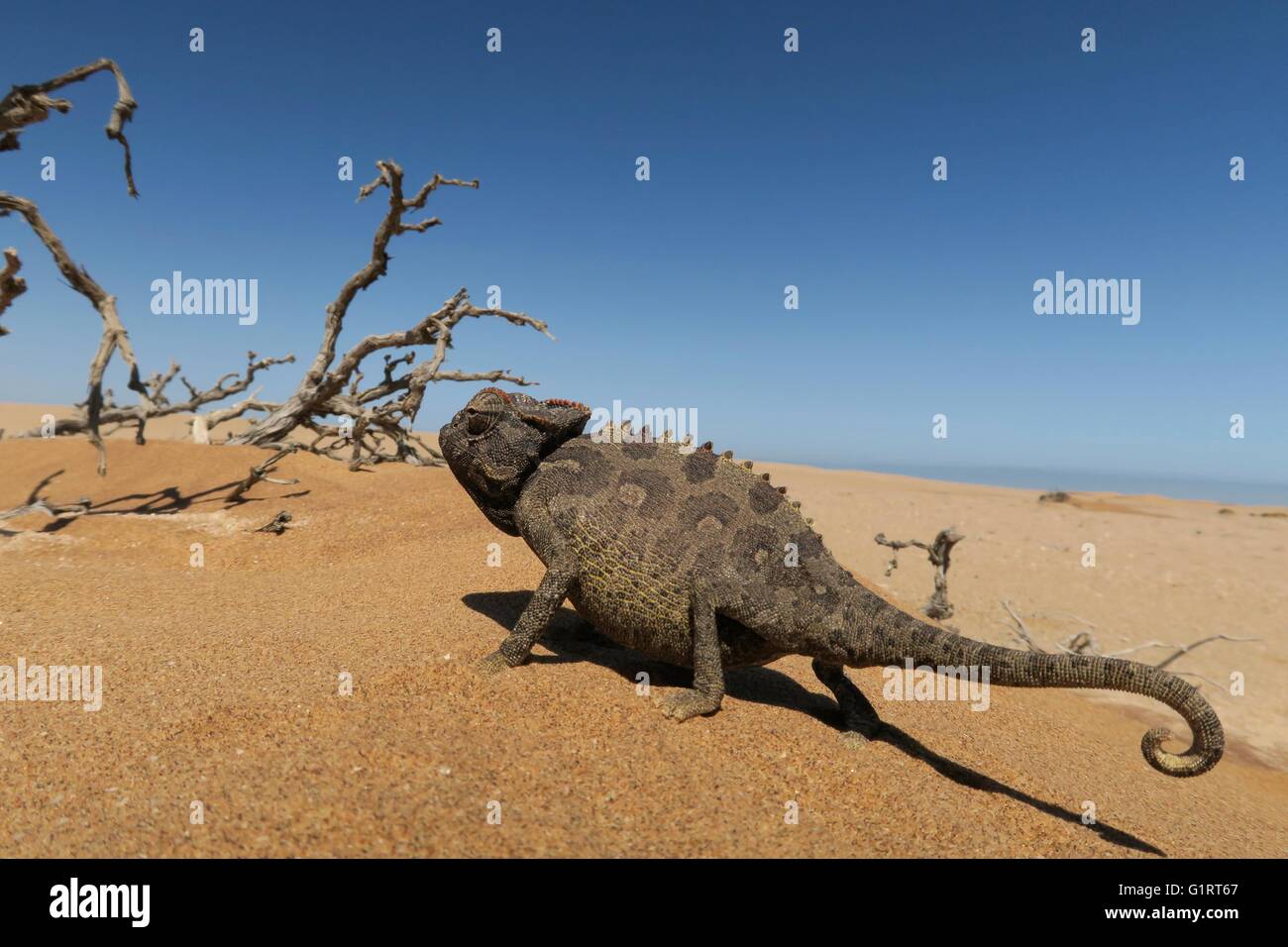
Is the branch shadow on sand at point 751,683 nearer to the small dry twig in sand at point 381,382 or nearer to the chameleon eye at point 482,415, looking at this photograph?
the chameleon eye at point 482,415

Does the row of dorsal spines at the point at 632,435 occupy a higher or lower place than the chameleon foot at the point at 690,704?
higher

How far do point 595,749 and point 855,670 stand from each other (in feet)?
12.3

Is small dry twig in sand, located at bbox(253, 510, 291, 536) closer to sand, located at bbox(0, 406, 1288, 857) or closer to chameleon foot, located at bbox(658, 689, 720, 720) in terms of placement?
sand, located at bbox(0, 406, 1288, 857)

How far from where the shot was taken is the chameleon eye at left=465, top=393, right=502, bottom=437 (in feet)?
15.6

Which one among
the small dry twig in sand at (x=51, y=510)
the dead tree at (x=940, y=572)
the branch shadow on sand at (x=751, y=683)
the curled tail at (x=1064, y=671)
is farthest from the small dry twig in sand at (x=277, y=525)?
the dead tree at (x=940, y=572)

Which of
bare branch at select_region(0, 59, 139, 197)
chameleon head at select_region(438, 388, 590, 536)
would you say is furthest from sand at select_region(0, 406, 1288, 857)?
bare branch at select_region(0, 59, 139, 197)

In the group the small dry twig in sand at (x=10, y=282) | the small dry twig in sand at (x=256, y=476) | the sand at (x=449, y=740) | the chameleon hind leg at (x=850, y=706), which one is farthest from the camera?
the small dry twig in sand at (x=256, y=476)

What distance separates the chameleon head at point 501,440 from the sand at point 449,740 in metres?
1.20

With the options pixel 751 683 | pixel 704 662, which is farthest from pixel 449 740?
pixel 751 683

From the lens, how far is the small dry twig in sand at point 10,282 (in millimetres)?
8172

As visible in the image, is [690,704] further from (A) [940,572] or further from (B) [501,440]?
(A) [940,572]

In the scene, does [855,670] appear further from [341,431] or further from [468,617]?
[341,431]

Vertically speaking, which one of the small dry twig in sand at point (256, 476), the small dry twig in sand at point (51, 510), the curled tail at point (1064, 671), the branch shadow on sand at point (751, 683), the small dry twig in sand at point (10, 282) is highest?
the small dry twig in sand at point (10, 282)

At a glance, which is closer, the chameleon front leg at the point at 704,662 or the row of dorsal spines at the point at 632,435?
the chameleon front leg at the point at 704,662
